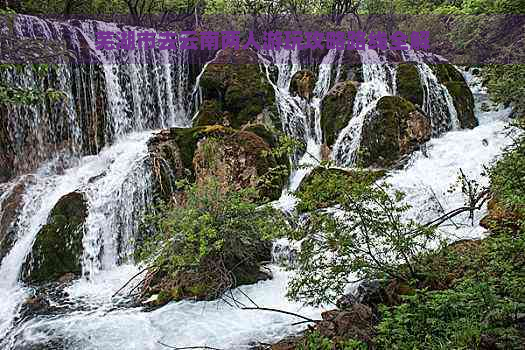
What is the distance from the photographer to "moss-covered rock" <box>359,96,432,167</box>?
11.5 meters

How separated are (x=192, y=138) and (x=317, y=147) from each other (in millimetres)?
4051

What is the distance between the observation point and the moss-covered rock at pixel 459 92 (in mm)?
13668

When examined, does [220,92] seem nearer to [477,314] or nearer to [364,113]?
[364,113]

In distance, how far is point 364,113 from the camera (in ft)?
41.0

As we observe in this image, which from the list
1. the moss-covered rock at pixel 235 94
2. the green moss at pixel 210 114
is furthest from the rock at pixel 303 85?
the green moss at pixel 210 114

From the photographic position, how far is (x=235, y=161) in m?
10.3

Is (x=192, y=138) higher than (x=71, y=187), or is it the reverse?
(x=192, y=138)

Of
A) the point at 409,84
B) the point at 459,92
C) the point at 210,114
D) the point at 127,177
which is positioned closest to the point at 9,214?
the point at 127,177

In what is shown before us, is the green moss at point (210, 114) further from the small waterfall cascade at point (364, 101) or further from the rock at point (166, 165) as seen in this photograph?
the small waterfall cascade at point (364, 101)

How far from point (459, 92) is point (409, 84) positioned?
5.14 feet

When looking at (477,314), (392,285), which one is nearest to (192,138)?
(392,285)

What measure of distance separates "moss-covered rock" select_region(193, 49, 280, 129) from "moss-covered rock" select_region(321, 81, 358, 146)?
144 cm

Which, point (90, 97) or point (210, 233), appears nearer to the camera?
point (210, 233)

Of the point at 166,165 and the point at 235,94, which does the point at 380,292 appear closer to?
the point at 166,165
